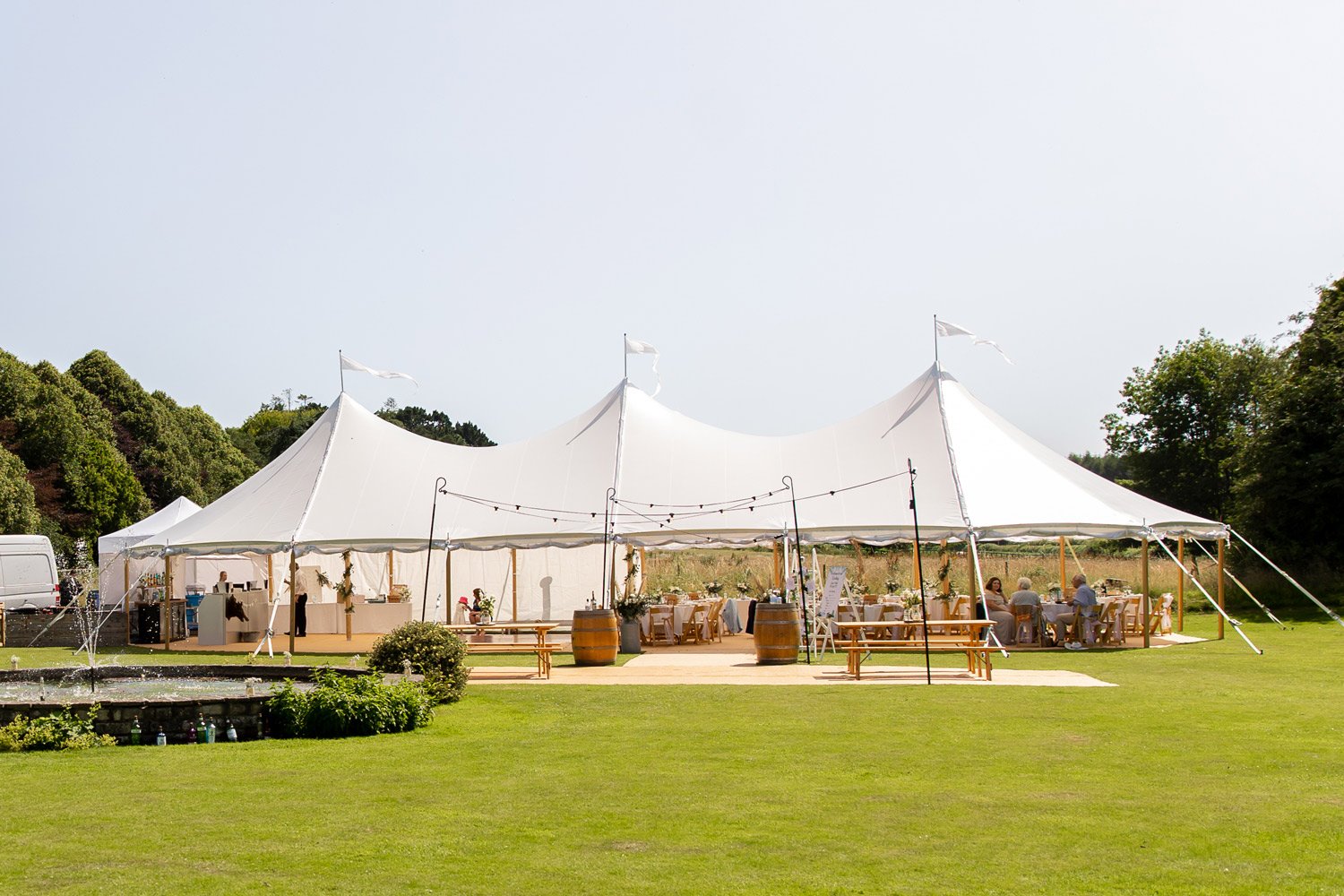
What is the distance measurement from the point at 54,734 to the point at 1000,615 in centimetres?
1358

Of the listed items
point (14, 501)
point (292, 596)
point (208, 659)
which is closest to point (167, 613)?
point (292, 596)

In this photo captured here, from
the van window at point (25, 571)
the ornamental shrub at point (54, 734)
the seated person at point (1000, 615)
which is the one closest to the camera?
the ornamental shrub at point (54, 734)

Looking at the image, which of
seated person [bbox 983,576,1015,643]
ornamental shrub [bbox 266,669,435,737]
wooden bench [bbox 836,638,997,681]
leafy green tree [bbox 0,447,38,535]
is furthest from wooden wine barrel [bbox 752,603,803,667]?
leafy green tree [bbox 0,447,38,535]

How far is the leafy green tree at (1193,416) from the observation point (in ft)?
140

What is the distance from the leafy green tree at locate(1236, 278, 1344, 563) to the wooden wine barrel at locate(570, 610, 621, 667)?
59.3ft

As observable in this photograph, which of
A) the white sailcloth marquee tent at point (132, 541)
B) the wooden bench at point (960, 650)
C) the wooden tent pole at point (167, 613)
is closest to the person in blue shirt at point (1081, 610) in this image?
the wooden bench at point (960, 650)

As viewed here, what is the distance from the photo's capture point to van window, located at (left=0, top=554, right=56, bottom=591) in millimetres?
25766

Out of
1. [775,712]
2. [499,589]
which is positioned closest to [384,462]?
[499,589]

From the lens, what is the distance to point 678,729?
391 inches

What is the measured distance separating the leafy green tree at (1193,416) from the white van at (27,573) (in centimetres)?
3414

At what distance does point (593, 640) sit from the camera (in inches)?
641

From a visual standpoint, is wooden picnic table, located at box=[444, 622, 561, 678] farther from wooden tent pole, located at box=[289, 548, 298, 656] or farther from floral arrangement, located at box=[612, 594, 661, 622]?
wooden tent pole, located at box=[289, 548, 298, 656]

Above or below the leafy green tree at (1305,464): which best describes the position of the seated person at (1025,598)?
below

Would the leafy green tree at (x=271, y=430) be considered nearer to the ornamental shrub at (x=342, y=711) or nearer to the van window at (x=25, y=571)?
the van window at (x=25, y=571)
